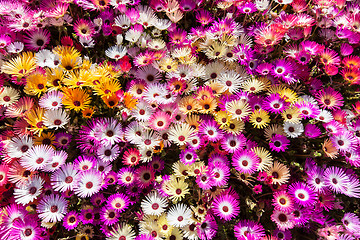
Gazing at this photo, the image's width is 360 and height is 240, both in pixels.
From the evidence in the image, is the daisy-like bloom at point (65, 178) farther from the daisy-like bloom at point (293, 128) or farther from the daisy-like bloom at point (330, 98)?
the daisy-like bloom at point (330, 98)

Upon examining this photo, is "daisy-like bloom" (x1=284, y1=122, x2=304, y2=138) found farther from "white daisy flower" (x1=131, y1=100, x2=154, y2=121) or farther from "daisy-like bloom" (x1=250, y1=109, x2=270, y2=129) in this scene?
"white daisy flower" (x1=131, y1=100, x2=154, y2=121)

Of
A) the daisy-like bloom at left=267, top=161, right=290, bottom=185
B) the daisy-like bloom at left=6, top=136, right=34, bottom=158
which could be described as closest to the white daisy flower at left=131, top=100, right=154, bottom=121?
the daisy-like bloom at left=6, top=136, right=34, bottom=158

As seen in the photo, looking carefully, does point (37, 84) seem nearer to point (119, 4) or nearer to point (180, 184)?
point (119, 4)

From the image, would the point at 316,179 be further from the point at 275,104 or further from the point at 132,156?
the point at 132,156

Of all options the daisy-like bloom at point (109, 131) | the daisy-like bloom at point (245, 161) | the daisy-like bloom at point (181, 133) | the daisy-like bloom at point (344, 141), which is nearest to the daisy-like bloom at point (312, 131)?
the daisy-like bloom at point (344, 141)

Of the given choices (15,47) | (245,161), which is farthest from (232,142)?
(15,47)
